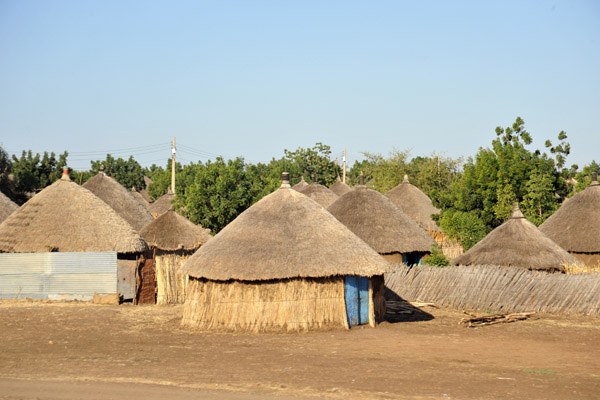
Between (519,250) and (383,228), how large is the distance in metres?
5.58

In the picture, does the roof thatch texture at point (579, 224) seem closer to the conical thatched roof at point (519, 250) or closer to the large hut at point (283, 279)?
the conical thatched roof at point (519, 250)

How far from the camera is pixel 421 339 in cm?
1667

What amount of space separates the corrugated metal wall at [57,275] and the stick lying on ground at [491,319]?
10913 millimetres

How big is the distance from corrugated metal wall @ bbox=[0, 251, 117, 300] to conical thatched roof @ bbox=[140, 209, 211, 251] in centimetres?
778

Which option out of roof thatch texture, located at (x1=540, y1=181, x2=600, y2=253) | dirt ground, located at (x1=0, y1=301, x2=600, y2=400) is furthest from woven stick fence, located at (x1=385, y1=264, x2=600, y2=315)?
roof thatch texture, located at (x1=540, y1=181, x2=600, y2=253)

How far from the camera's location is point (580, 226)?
97.1 ft

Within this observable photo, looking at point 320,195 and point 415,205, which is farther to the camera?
point 415,205

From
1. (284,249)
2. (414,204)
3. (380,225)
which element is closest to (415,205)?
(414,204)

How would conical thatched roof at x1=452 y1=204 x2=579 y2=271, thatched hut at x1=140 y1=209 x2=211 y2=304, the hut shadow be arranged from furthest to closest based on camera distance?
thatched hut at x1=140 y1=209 x2=211 y2=304 → conical thatched roof at x1=452 y1=204 x2=579 y2=271 → the hut shadow

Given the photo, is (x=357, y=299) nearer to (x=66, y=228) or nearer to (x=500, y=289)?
(x=500, y=289)

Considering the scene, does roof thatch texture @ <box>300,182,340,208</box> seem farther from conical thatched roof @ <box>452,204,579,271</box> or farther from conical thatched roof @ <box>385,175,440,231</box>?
conical thatched roof @ <box>452,204,579,271</box>

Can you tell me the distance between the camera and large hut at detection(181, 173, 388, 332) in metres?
17.5

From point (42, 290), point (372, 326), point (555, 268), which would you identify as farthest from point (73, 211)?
point (555, 268)

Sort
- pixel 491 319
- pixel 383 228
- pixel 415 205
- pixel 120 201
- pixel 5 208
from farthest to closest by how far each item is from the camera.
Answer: pixel 415 205 < pixel 120 201 < pixel 5 208 < pixel 383 228 < pixel 491 319
